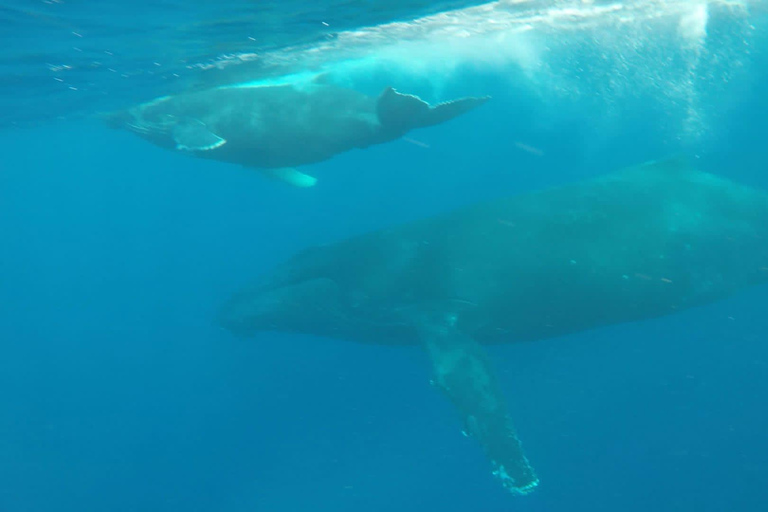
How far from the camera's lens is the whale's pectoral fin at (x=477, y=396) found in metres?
8.02

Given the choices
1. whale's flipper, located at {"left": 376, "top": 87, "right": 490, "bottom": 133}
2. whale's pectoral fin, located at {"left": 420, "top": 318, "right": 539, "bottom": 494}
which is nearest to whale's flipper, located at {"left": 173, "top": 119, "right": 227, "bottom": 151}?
whale's flipper, located at {"left": 376, "top": 87, "right": 490, "bottom": 133}

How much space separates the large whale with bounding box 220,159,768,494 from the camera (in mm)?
A: 9492

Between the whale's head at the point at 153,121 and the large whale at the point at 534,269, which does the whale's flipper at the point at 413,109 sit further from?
the whale's head at the point at 153,121

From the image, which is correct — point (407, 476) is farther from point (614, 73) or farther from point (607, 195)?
point (614, 73)

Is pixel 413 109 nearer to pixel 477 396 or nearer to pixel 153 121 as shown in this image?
pixel 477 396

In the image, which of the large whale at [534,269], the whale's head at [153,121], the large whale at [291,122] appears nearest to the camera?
the large whale at [291,122]

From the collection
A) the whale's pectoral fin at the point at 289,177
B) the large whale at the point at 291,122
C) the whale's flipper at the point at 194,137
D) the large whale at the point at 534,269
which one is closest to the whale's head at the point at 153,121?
the large whale at the point at 291,122

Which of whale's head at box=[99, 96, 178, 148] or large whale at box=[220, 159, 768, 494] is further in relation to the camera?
whale's head at box=[99, 96, 178, 148]

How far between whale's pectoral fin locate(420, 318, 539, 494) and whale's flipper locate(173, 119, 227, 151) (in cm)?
512

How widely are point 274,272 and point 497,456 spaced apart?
18.9ft

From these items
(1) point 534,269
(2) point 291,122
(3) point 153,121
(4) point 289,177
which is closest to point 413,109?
(2) point 291,122

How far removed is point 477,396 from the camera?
877cm

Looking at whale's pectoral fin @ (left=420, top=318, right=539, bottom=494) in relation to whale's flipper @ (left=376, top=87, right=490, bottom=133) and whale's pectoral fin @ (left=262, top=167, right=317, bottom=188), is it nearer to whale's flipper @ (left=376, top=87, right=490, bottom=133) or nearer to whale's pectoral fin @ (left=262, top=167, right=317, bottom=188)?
whale's flipper @ (left=376, top=87, right=490, bottom=133)

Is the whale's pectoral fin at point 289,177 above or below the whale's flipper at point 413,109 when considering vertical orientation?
below
